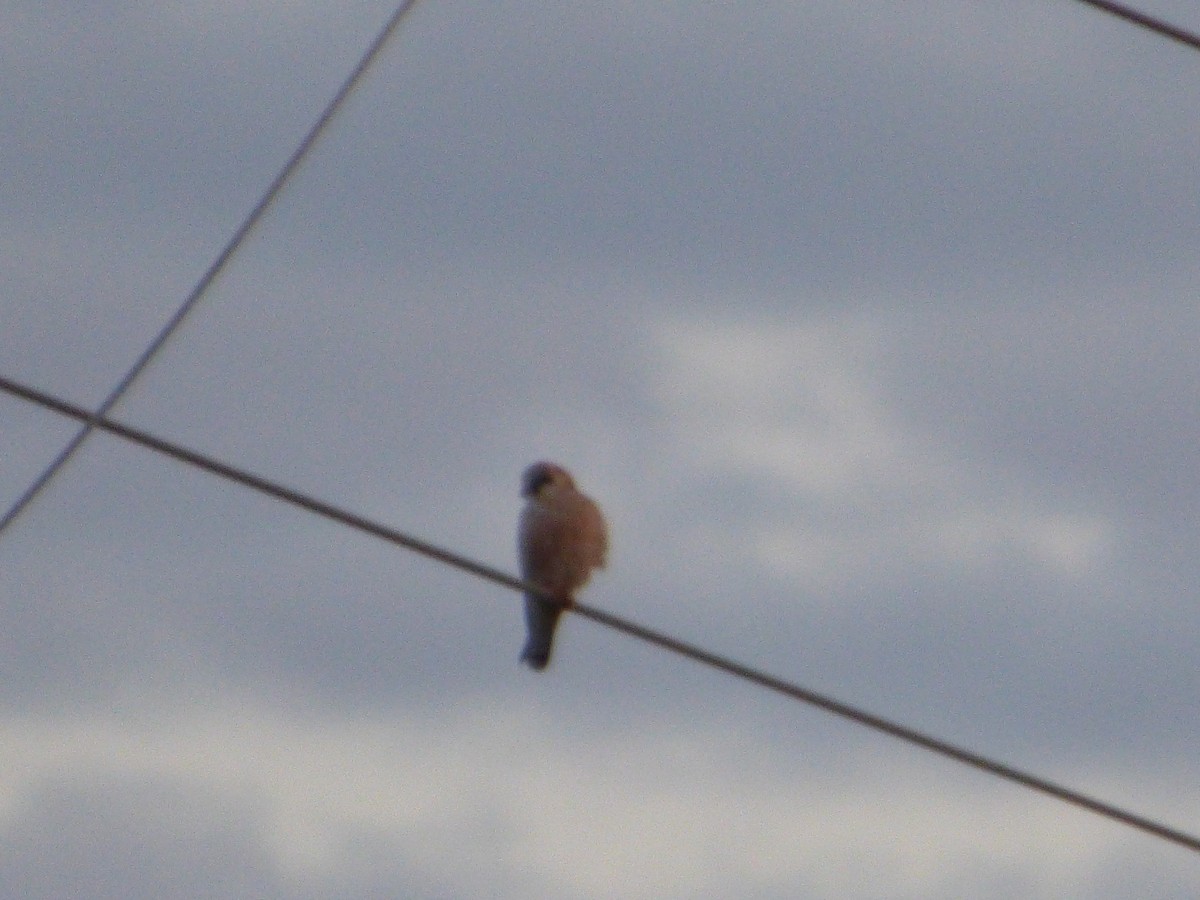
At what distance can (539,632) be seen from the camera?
10.6 m

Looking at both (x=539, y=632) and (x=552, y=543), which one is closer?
(x=552, y=543)

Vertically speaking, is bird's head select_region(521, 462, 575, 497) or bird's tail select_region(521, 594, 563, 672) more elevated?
bird's head select_region(521, 462, 575, 497)

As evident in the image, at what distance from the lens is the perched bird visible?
10.3 metres

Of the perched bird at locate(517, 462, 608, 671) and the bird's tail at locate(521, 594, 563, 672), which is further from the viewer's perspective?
the bird's tail at locate(521, 594, 563, 672)

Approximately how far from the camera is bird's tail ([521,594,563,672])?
34.6 feet

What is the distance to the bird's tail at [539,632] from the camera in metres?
10.5

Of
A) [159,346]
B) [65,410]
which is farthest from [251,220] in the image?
[65,410]

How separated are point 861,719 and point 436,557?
3.25ft

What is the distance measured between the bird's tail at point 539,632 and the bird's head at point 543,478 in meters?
0.41

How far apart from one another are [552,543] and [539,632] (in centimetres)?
47

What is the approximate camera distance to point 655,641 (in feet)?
19.8

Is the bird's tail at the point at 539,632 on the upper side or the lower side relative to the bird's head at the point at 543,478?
lower

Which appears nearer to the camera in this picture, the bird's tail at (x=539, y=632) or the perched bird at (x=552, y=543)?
the perched bird at (x=552, y=543)

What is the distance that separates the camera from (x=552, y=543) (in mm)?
10312
